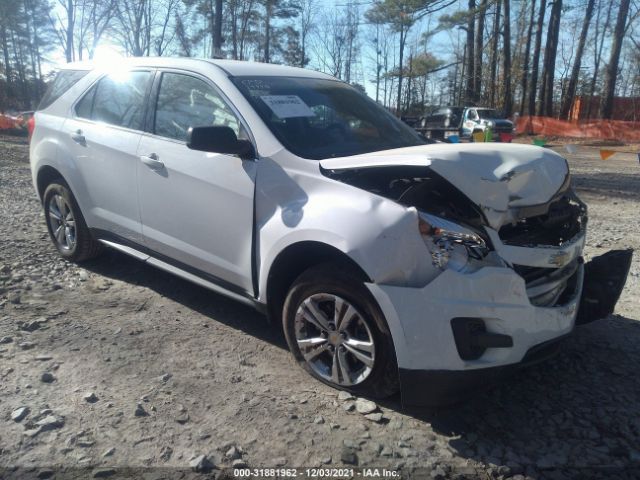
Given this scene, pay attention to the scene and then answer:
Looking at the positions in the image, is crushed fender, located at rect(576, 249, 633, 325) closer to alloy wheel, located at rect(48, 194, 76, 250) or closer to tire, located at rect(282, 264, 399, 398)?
tire, located at rect(282, 264, 399, 398)

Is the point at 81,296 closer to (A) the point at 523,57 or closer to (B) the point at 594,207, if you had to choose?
(B) the point at 594,207

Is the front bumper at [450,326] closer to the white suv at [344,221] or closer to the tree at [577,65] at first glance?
the white suv at [344,221]

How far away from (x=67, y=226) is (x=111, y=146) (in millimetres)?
1217

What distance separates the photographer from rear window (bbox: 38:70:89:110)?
4930mm

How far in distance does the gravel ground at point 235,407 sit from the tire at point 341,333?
13cm

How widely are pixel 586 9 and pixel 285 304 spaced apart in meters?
40.7

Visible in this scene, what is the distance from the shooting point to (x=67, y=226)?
5.04 meters

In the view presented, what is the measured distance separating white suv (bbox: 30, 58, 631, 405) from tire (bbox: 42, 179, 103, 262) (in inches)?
18.1

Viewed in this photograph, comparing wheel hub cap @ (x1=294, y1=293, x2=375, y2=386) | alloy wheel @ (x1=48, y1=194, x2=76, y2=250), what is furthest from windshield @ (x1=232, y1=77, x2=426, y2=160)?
alloy wheel @ (x1=48, y1=194, x2=76, y2=250)

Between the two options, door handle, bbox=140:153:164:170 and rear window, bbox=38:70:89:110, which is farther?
rear window, bbox=38:70:89:110

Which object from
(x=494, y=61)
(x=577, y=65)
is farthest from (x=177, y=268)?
(x=577, y=65)

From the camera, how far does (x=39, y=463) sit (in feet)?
8.07

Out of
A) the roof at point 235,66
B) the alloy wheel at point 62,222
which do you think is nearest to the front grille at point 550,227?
the roof at point 235,66

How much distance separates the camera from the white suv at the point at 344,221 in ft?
8.60
